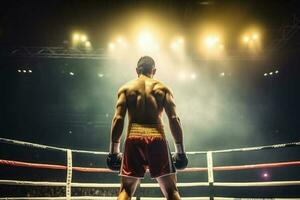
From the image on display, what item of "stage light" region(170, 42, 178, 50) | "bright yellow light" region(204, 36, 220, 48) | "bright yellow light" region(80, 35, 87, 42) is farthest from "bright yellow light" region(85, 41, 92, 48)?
"bright yellow light" region(204, 36, 220, 48)

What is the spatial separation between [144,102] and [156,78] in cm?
908

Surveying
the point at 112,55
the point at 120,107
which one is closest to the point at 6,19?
the point at 112,55

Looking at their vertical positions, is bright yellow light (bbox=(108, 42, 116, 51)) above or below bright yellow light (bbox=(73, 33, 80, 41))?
below

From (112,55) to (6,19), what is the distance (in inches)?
122

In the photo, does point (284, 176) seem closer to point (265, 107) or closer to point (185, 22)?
point (265, 107)

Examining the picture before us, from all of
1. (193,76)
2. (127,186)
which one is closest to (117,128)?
(127,186)

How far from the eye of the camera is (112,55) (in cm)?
967

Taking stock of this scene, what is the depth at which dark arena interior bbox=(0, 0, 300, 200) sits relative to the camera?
29.5ft

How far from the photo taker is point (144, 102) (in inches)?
98.3

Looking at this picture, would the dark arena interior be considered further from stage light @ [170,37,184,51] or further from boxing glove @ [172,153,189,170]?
boxing glove @ [172,153,189,170]

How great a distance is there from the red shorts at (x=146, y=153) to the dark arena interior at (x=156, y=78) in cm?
644

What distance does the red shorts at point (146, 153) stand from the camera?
235 cm

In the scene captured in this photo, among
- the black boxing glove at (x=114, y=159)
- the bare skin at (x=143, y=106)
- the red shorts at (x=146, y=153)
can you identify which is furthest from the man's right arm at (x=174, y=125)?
the black boxing glove at (x=114, y=159)

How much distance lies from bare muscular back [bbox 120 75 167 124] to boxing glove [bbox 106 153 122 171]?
295 mm
